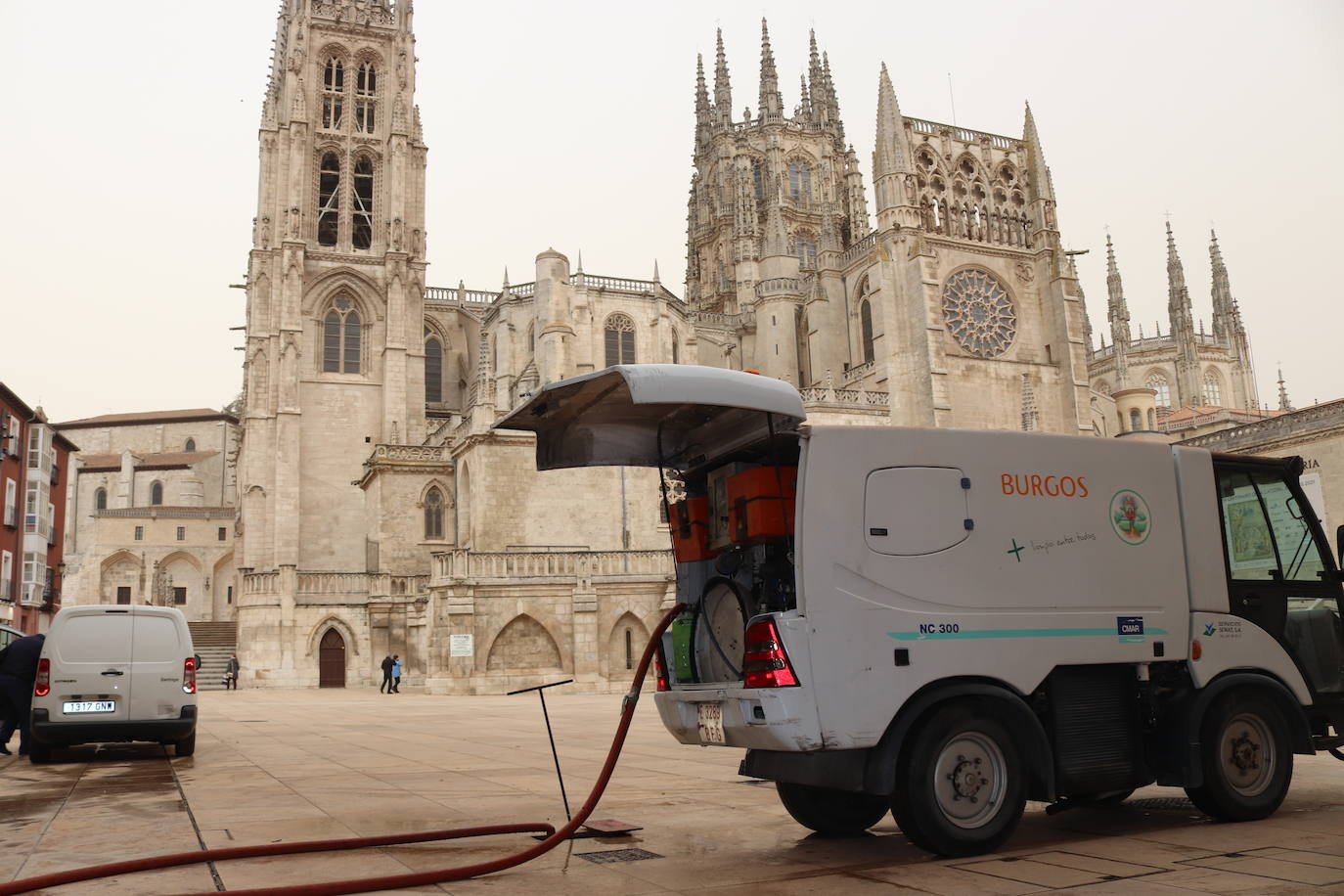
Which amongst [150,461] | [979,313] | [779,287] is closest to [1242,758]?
[979,313]

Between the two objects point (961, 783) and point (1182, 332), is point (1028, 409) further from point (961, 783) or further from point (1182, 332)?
point (961, 783)

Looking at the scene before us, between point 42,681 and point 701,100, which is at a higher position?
point 701,100

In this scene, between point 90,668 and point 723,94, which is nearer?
point 90,668

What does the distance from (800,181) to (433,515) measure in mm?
35698

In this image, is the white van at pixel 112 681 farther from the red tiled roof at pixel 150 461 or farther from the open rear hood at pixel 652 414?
the red tiled roof at pixel 150 461

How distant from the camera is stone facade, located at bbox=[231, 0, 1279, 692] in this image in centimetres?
3797

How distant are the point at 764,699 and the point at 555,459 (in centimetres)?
244

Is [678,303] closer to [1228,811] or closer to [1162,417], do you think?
[1162,417]

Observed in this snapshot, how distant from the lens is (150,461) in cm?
7669

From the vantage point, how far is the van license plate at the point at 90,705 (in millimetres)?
11242

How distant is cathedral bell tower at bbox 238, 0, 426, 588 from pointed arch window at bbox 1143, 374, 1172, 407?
163 feet

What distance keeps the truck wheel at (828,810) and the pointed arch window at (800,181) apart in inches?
2426

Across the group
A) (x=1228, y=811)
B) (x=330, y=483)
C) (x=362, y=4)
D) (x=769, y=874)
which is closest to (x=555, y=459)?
(x=769, y=874)

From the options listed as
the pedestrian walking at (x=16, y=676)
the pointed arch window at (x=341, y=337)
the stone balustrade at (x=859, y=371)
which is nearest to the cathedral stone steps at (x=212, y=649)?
the pointed arch window at (x=341, y=337)
